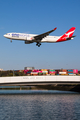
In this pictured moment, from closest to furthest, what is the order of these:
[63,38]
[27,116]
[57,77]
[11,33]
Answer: [27,116], [11,33], [63,38], [57,77]

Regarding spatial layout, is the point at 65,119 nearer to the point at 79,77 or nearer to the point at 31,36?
the point at 31,36

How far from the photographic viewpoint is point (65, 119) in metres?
44.9

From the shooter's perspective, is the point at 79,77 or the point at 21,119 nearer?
the point at 21,119

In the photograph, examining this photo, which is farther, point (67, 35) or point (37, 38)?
point (67, 35)

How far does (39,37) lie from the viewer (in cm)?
9219

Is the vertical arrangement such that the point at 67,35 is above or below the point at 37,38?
above

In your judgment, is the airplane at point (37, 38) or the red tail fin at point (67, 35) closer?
the airplane at point (37, 38)

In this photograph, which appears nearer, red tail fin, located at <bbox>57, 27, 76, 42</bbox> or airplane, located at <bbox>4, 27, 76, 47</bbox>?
airplane, located at <bbox>4, 27, 76, 47</bbox>

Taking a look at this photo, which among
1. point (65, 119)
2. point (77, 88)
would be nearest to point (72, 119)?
point (65, 119)

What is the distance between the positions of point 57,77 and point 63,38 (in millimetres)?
19634

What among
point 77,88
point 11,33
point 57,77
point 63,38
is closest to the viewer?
point 11,33

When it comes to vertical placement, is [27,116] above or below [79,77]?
below

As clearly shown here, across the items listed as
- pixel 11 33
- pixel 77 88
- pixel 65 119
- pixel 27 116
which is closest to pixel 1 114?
pixel 27 116

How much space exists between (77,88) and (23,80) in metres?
41.6
